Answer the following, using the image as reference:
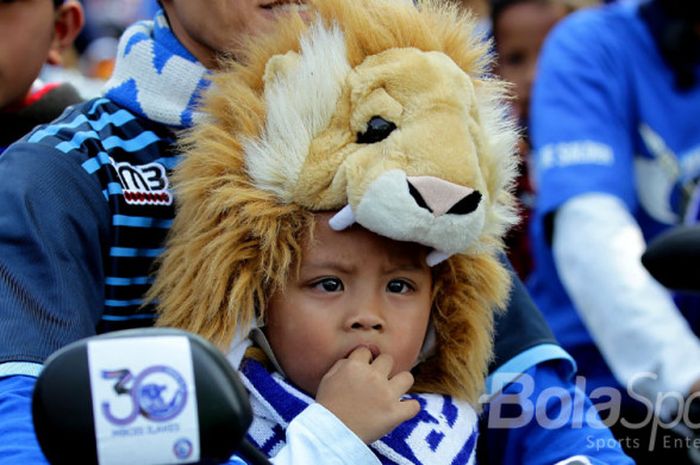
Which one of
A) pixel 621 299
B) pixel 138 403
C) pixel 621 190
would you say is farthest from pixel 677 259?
pixel 621 190

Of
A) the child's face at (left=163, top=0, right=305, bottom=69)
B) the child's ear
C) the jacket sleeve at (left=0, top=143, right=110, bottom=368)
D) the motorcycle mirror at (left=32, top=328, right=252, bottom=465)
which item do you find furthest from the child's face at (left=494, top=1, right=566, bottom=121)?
the motorcycle mirror at (left=32, top=328, right=252, bottom=465)

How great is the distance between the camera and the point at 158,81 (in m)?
2.27

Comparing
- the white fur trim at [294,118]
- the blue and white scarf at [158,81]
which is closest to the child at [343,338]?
the white fur trim at [294,118]

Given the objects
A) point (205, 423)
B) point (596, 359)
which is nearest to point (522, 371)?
point (205, 423)

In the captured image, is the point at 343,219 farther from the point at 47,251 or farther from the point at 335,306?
the point at 47,251

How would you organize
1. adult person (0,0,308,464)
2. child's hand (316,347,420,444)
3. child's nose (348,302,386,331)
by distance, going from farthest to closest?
1. child's nose (348,302,386,331)
2. child's hand (316,347,420,444)
3. adult person (0,0,308,464)

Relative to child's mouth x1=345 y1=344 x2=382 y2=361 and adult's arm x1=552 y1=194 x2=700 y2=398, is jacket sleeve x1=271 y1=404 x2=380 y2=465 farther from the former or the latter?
adult's arm x1=552 y1=194 x2=700 y2=398

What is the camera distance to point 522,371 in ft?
7.84

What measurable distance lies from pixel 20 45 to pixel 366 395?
130 centimetres

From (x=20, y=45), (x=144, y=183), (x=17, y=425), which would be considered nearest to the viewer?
(x=17, y=425)

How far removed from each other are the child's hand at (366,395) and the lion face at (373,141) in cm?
22

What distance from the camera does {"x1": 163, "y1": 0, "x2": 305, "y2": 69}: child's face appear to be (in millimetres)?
2299

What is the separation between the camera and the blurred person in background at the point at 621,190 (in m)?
3.42

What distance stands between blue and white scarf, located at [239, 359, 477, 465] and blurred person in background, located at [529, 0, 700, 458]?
51.3 inches
